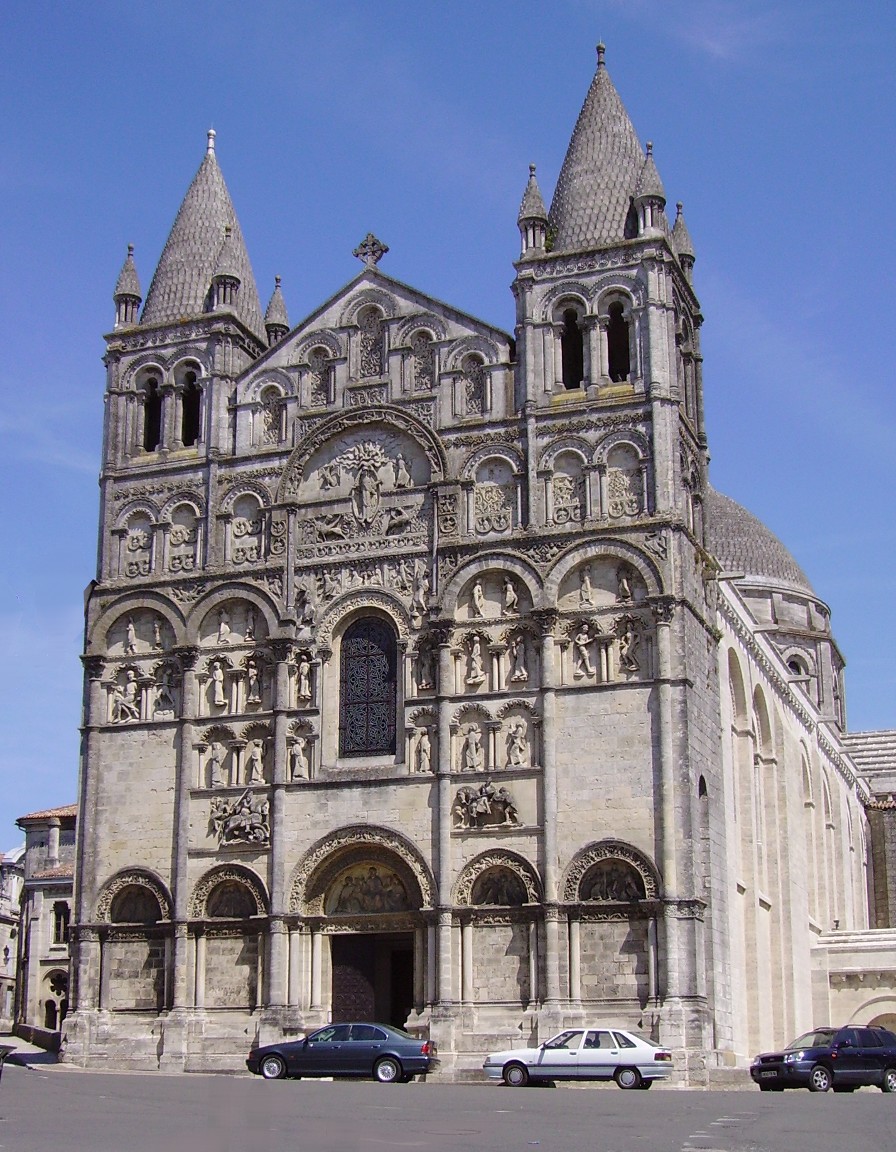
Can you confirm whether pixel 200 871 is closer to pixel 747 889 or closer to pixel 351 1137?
pixel 747 889

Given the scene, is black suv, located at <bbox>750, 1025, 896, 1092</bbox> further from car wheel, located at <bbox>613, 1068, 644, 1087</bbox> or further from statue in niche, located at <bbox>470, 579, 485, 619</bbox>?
statue in niche, located at <bbox>470, 579, 485, 619</bbox>

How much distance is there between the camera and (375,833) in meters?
35.4

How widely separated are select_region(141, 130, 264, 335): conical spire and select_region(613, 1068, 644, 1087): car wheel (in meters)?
22.8

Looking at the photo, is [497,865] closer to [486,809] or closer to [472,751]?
[486,809]

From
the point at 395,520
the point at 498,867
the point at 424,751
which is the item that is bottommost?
the point at 498,867

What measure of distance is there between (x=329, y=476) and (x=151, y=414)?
6372 mm

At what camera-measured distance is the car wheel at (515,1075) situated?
28766mm

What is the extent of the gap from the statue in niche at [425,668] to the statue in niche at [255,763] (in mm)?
4227

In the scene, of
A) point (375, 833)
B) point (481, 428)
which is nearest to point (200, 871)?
point (375, 833)

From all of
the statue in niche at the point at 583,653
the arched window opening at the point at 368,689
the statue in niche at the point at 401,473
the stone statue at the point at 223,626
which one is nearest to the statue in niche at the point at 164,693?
the stone statue at the point at 223,626

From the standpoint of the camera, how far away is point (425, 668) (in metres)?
36.2

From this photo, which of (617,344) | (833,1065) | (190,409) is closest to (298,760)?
(190,409)

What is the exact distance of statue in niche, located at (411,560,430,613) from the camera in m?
36.7

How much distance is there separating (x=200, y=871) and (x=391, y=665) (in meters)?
6.63
